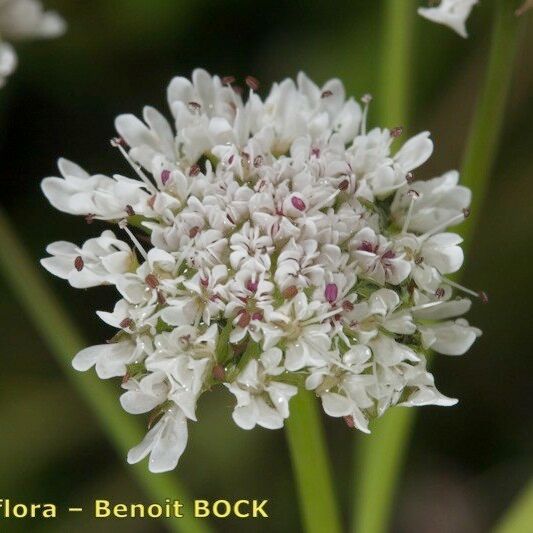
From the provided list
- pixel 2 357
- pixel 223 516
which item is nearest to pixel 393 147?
pixel 223 516

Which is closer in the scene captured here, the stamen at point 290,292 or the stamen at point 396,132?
the stamen at point 290,292

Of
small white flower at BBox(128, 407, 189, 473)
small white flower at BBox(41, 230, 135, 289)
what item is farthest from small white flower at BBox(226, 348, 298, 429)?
small white flower at BBox(41, 230, 135, 289)

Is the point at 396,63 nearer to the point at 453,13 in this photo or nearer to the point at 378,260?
the point at 453,13

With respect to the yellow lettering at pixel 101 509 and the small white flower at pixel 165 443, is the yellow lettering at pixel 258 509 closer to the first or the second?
the yellow lettering at pixel 101 509

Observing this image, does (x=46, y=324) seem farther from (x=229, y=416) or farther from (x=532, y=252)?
(x=532, y=252)

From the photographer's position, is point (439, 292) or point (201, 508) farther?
point (201, 508)

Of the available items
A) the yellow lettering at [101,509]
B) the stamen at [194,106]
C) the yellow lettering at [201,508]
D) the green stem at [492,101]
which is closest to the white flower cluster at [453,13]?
the green stem at [492,101]

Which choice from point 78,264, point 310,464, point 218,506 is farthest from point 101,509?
point 78,264
